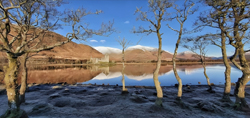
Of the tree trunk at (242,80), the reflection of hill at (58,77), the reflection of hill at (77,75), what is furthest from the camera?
the reflection of hill at (77,75)

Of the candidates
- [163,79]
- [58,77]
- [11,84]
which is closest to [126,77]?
[163,79]

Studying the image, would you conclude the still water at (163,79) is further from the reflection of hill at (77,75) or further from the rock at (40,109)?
the rock at (40,109)

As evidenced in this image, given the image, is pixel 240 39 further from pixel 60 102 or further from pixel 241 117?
pixel 60 102

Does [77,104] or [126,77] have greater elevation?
[77,104]

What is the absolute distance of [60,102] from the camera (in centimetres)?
1012

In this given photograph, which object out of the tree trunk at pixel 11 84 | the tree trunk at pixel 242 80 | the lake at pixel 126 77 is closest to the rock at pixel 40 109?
the tree trunk at pixel 11 84

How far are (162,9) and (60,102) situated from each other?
10475 mm

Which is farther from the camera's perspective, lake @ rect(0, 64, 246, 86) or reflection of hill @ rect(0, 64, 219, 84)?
reflection of hill @ rect(0, 64, 219, 84)

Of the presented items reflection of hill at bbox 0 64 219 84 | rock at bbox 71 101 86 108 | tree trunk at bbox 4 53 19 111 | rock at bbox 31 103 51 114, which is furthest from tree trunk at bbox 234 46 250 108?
reflection of hill at bbox 0 64 219 84

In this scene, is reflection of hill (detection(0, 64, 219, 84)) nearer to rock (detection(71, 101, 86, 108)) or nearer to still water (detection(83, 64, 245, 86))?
still water (detection(83, 64, 245, 86))

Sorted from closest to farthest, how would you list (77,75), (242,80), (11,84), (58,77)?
(11,84), (242,80), (58,77), (77,75)

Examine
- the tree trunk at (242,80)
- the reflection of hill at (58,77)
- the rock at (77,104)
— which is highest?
the tree trunk at (242,80)

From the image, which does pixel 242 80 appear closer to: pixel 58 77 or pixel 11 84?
pixel 11 84

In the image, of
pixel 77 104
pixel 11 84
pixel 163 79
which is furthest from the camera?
pixel 163 79
